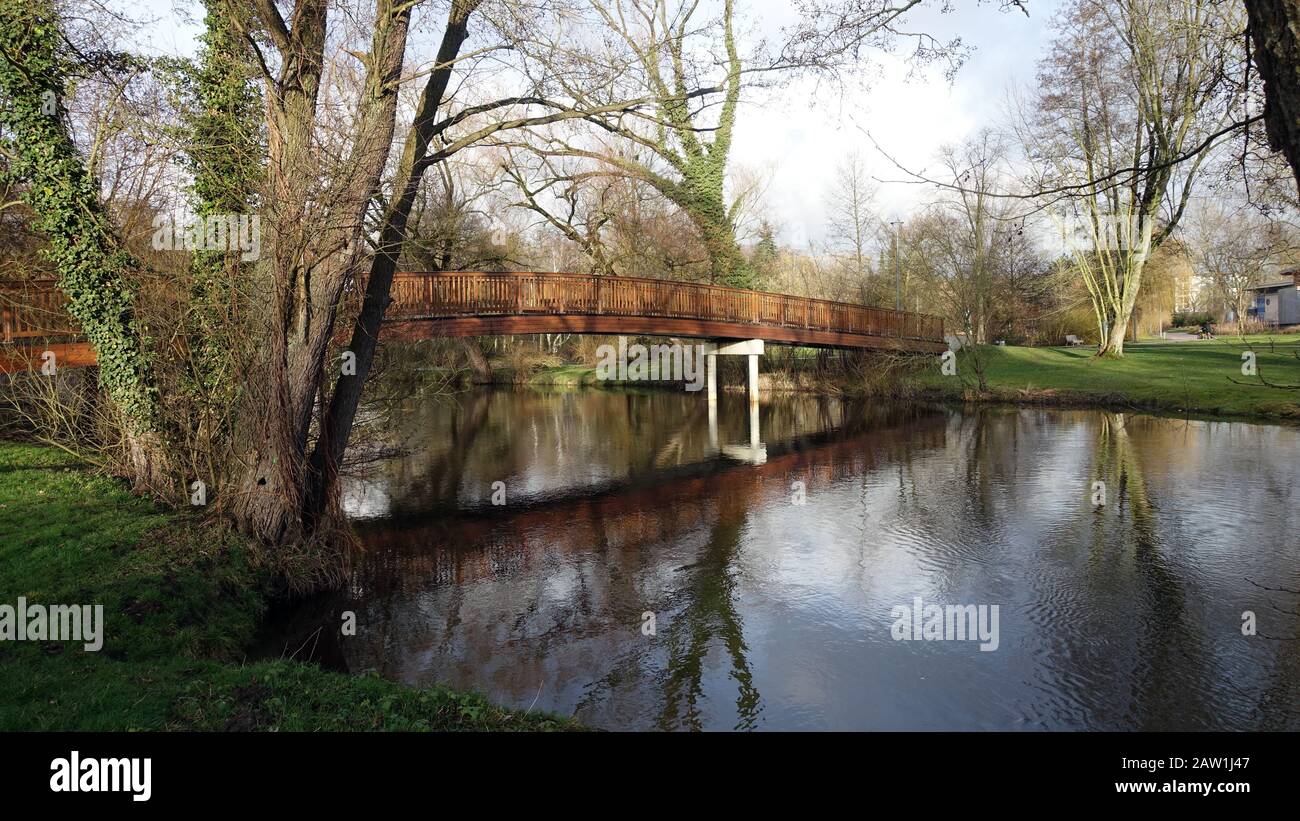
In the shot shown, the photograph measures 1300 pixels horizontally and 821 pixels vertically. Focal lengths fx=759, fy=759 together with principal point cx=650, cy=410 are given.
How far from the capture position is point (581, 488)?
49.5 feet

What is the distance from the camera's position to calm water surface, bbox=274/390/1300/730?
589 cm

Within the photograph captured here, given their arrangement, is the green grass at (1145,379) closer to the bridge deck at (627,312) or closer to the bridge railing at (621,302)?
the bridge deck at (627,312)

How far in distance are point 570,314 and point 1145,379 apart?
1967cm

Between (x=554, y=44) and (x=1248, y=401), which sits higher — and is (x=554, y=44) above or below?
above

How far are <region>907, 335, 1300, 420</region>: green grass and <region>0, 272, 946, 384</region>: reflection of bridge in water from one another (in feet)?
10.5

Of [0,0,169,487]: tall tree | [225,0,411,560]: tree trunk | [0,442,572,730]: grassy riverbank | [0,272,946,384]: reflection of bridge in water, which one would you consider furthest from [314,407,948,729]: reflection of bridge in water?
[0,272,946,384]: reflection of bridge in water

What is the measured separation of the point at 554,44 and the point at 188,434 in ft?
21.3

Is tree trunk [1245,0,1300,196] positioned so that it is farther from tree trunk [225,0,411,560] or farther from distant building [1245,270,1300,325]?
distant building [1245,270,1300,325]

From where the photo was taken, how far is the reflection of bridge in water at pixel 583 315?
12.0m

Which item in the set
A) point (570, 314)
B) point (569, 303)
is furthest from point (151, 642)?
point (569, 303)

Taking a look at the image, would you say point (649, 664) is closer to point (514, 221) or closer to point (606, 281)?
point (606, 281)

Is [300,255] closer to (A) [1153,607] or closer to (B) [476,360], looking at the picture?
(A) [1153,607]

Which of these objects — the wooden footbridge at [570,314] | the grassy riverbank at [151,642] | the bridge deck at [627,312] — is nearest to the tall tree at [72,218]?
the grassy riverbank at [151,642]
